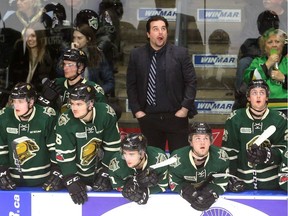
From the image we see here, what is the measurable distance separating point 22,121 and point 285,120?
1.51 metres

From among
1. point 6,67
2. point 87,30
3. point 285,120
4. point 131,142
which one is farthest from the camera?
point 6,67

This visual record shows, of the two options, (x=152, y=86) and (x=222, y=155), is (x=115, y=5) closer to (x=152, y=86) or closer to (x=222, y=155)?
(x=152, y=86)

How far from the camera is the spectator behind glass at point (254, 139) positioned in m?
3.74

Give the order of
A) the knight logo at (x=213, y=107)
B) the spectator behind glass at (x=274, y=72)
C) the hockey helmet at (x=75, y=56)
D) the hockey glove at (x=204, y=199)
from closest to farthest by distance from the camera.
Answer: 1. the hockey glove at (x=204, y=199)
2. the hockey helmet at (x=75, y=56)
3. the spectator behind glass at (x=274, y=72)
4. the knight logo at (x=213, y=107)

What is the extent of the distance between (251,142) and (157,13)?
2.07m

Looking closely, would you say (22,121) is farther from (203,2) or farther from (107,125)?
(203,2)

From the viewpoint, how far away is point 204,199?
139 inches

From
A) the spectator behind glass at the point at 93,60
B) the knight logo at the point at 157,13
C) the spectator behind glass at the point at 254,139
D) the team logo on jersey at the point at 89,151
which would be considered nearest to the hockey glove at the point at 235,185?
the spectator behind glass at the point at 254,139

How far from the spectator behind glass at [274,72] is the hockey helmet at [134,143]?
1246 millimetres

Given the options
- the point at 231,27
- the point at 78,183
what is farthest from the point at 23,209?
the point at 231,27

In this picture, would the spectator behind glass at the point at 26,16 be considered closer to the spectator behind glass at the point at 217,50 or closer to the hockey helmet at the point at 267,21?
the spectator behind glass at the point at 217,50

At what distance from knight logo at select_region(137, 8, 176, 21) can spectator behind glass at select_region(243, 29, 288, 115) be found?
1097mm

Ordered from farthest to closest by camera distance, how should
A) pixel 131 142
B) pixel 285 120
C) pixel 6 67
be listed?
pixel 6 67
pixel 285 120
pixel 131 142

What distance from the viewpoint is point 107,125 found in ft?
12.5
